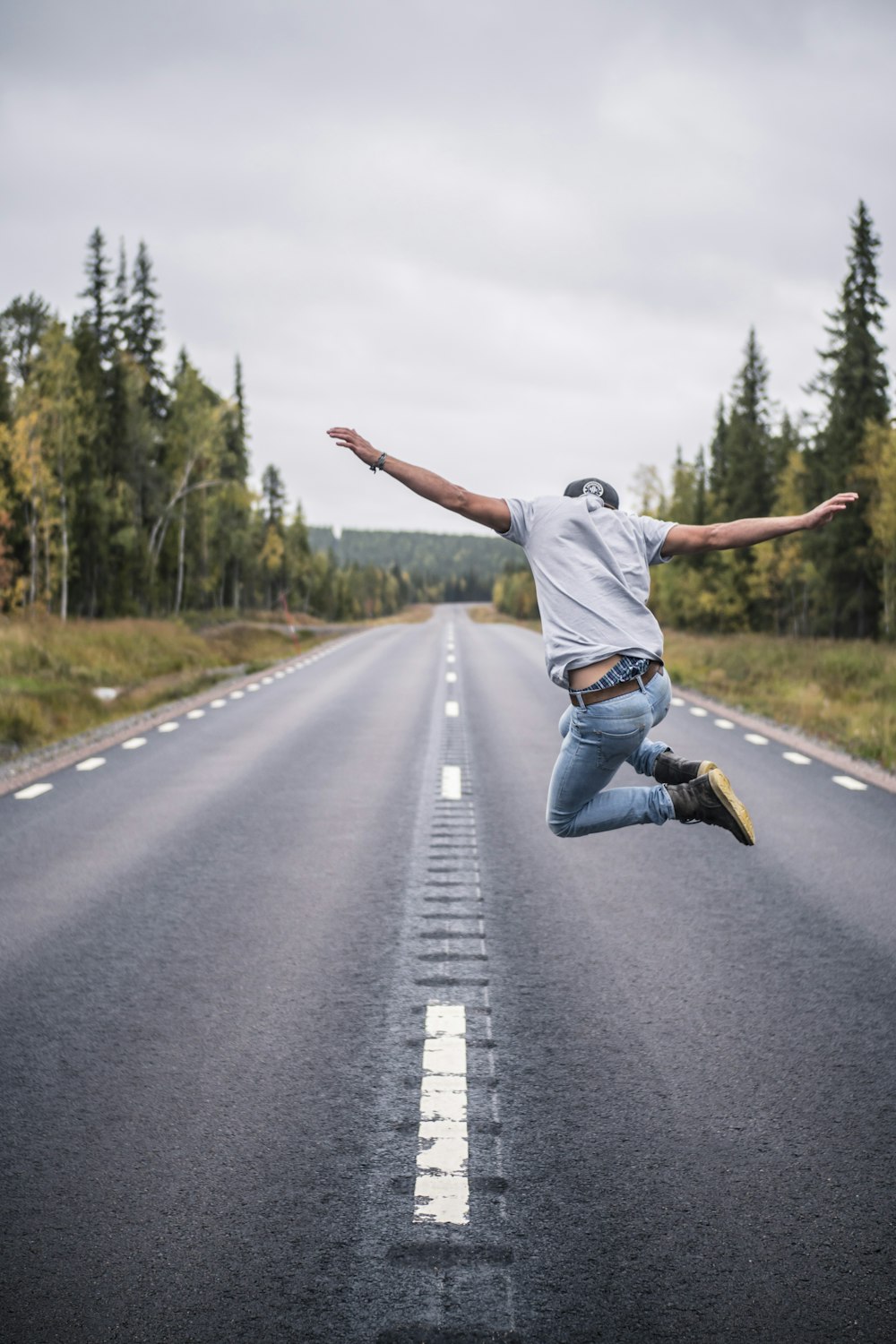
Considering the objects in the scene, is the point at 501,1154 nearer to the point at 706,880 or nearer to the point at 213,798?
the point at 706,880

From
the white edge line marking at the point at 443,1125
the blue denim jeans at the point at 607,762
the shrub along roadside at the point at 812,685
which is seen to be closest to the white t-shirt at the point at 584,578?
the blue denim jeans at the point at 607,762

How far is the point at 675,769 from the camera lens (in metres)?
4.70

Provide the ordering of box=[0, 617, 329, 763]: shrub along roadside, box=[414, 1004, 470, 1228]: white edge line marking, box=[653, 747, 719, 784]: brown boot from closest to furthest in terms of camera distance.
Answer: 1. box=[414, 1004, 470, 1228]: white edge line marking
2. box=[653, 747, 719, 784]: brown boot
3. box=[0, 617, 329, 763]: shrub along roadside

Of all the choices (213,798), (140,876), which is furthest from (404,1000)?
(213,798)

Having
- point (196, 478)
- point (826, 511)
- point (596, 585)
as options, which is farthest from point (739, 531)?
point (196, 478)

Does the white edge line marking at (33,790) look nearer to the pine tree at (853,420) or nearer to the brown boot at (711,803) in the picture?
the brown boot at (711,803)

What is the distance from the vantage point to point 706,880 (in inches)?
264

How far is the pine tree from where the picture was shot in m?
45.5

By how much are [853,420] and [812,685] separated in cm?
2970

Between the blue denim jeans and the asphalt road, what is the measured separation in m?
0.76

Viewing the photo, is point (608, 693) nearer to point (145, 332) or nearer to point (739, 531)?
point (739, 531)

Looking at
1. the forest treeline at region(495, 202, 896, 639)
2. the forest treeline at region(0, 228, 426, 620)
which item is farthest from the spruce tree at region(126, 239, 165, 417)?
the forest treeline at region(495, 202, 896, 639)

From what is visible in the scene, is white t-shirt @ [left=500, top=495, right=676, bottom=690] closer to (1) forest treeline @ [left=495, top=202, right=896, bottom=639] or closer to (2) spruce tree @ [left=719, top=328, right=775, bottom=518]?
(1) forest treeline @ [left=495, top=202, right=896, bottom=639]

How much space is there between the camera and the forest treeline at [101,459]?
4406 centimetres
